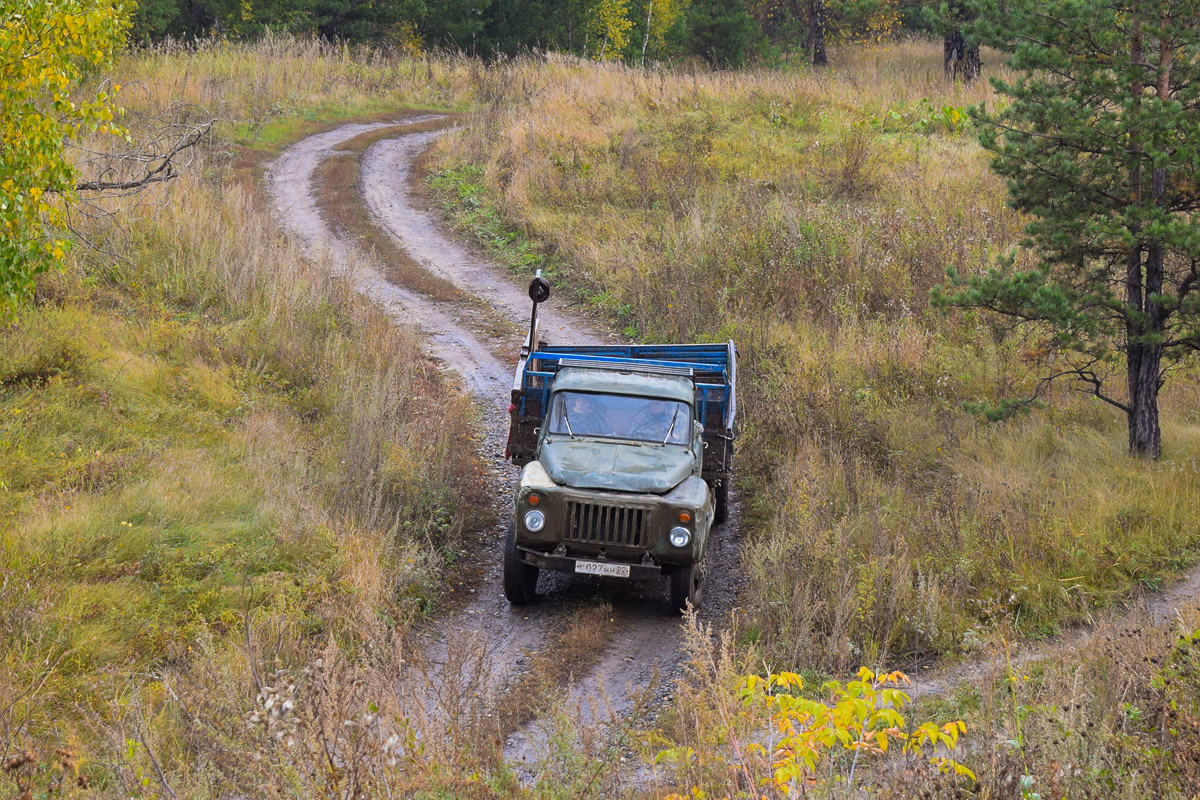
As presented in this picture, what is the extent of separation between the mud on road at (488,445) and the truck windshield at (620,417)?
1.38m

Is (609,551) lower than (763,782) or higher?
lower

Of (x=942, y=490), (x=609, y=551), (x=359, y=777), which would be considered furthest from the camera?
(x=942, y=490)

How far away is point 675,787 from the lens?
5.04 m

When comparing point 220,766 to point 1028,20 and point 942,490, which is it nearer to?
point 942,490

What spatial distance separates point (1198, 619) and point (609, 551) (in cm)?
410

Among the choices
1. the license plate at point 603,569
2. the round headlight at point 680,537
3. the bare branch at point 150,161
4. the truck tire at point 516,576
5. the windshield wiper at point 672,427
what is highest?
the bare branch at point 150,161

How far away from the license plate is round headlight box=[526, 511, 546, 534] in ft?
1.38

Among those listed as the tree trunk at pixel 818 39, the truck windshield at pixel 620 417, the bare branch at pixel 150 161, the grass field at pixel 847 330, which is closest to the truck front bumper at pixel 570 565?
the grass field at pixel 847 330

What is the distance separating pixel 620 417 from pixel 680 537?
148cm

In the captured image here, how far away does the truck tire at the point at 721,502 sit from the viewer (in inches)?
391

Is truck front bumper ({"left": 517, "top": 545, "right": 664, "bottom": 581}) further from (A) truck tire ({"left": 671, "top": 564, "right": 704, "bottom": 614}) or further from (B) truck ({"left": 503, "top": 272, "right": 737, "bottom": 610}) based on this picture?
(A) truck tire ({"left": 671, "top": 564, "right": 704, "bottom": 614})

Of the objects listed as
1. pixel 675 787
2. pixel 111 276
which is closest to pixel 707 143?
pixel 111 276

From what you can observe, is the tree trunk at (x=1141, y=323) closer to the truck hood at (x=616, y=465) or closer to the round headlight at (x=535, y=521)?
the truck hood at (x=616, y=465)

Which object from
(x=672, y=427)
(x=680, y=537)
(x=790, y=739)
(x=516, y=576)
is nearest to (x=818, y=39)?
(x=672, y=427)
